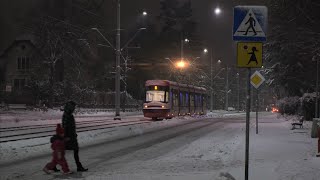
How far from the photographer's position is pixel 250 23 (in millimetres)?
10164

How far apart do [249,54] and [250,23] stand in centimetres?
65

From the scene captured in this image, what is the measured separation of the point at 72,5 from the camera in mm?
65750

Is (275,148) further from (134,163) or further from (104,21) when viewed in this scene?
(104,21)

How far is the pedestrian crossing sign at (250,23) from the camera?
10109 millimetres

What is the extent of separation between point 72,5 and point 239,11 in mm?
57783

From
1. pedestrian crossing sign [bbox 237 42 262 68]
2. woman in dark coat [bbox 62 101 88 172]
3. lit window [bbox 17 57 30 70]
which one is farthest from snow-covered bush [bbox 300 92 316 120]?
lit window [bbox 17 57 30 70]

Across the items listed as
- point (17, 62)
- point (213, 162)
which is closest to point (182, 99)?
point (213, 162)

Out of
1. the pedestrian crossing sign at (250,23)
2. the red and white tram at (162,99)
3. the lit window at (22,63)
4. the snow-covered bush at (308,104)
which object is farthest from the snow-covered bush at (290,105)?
the lit window at (22,63)

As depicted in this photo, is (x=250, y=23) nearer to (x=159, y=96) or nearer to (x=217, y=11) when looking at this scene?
(x=217, y=11)

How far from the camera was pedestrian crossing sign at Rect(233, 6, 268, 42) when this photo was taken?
10109 millimetres

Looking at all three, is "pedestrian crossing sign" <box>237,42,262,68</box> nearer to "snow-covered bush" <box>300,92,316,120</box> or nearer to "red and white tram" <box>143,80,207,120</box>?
"snow-covered bush" <box>300,92,316,120</box>

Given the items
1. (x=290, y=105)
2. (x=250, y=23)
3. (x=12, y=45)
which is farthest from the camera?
(x=12, y=45)

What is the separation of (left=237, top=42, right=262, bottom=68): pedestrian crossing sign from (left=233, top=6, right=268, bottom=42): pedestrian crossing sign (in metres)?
0.15

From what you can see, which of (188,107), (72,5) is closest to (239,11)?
(188,107)
